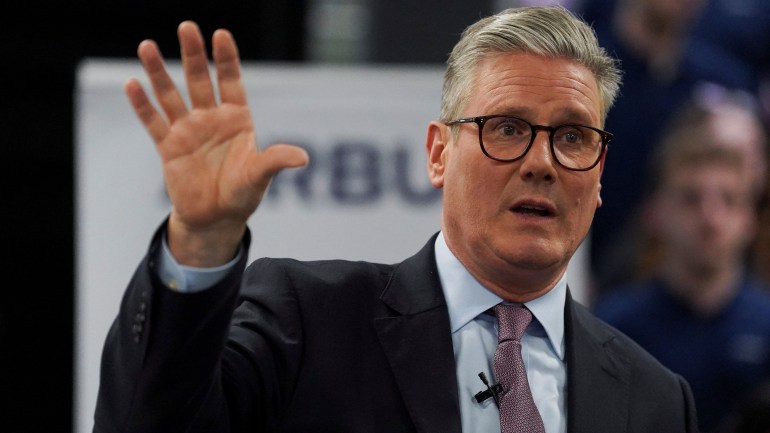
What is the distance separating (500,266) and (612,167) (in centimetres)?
318

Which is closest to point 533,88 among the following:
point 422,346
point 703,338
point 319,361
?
point 422,346

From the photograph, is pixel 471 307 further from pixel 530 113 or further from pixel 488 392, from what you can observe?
pixel 530 113

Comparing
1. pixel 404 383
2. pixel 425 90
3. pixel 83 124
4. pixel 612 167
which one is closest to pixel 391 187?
pixel 425 90

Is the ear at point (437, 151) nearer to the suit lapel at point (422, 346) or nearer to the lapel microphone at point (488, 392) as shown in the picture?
the suit lapel at point (422, 346)

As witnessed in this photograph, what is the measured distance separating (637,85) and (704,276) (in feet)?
3.26

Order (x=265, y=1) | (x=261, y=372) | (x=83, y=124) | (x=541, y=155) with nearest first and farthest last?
(x=261, y=372) → (x=541, y=155) → (x=83, y=124) → (x=265, y=1)

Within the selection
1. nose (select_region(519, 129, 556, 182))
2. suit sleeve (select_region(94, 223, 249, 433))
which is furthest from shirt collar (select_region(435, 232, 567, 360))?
suit sleeve (select_region(94, 223, 249, 433))

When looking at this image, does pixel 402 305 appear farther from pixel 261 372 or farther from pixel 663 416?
pixel 663 416

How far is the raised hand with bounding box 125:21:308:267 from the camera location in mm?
2037

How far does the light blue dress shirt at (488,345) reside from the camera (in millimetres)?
2482

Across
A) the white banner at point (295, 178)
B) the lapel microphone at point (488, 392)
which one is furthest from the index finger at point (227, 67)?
the white banner at point (295, 178)

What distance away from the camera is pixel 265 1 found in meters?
5.22

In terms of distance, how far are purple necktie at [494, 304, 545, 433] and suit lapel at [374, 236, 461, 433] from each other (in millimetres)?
93

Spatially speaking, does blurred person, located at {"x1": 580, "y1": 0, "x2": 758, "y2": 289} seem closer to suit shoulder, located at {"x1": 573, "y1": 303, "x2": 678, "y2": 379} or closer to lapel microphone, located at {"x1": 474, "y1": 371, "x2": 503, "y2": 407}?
suit shoulder, located at {"x1": 573, "y1": 303, "x2": 678, "y2": 379}
